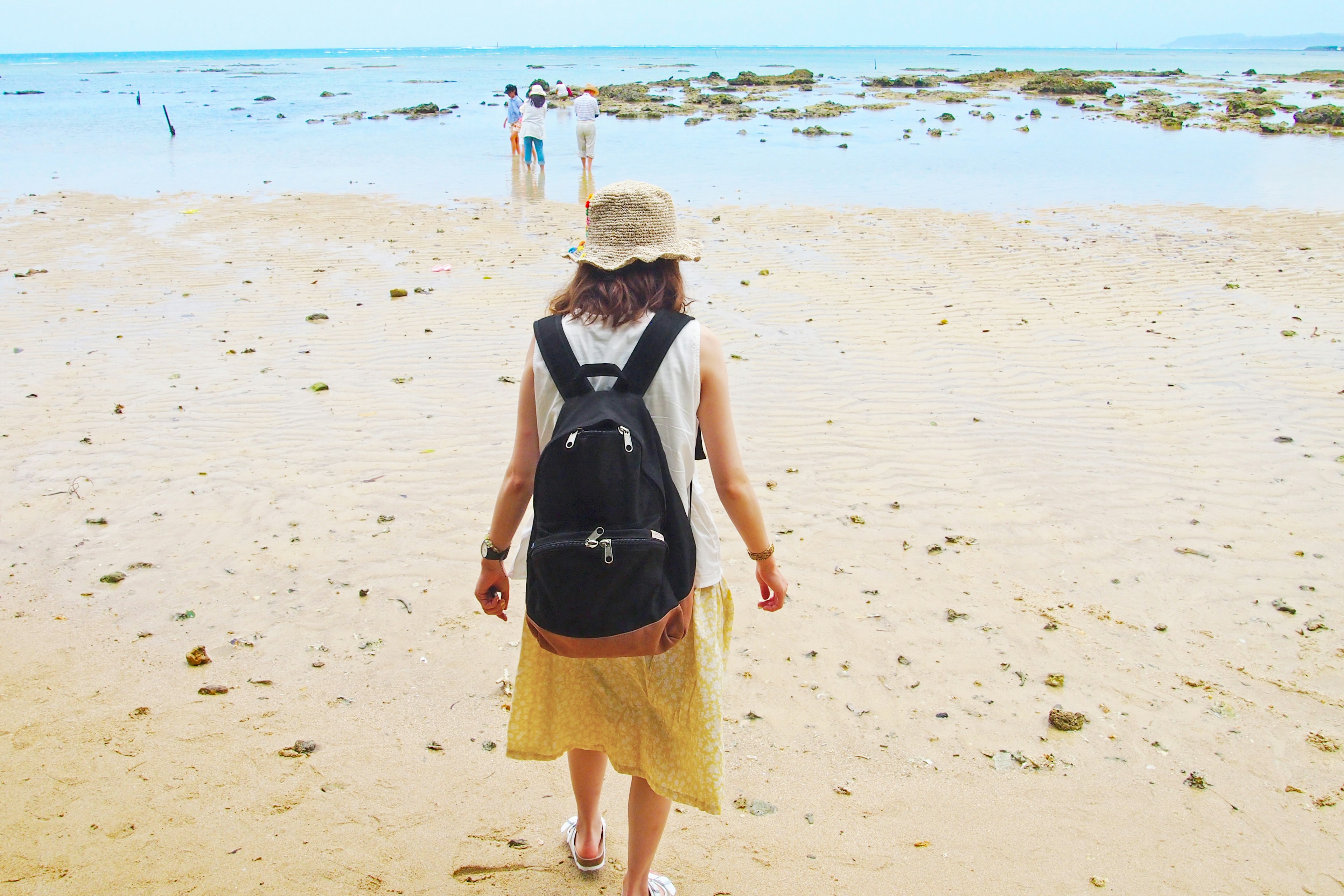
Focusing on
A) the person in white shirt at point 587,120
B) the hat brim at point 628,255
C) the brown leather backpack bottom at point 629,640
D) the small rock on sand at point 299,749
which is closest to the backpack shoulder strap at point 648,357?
the hat brim at point 628,255

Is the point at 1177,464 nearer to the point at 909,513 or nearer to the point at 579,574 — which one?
the point at 909,513

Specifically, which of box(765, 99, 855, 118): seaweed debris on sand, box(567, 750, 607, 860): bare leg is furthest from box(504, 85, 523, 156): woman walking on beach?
box(567, 750, 607, 860): bare leg

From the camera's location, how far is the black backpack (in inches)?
68.0

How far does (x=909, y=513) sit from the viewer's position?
4.73 meters

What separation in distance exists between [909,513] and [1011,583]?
748 millimetres

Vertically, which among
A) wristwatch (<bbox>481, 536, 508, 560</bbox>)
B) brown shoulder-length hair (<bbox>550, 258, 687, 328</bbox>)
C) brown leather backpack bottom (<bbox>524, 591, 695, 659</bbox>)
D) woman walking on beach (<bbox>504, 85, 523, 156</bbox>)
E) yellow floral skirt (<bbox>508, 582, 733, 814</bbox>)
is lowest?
yellow floral skirt (<bbox>508, 582, 733, 814</bbox>)

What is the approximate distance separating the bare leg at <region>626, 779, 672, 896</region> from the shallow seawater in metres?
12.5

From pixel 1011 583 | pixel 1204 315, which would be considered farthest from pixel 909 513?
pixel 1204 315

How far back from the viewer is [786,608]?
389 centimetres

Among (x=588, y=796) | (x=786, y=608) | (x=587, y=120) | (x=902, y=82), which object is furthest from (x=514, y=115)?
(x=902, y=82)

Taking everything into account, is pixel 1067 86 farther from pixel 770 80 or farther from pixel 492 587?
pixel 492 587

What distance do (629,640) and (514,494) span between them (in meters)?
0.49

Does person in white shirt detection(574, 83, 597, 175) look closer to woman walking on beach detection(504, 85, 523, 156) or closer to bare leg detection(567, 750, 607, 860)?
woman walking on beach detection(504, 85, 523, 156)

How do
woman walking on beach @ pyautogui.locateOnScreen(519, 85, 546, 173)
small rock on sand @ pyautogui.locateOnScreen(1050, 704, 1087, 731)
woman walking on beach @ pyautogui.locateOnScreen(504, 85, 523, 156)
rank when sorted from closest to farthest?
1. small rock on sand @ pyautogui.locateOnScreen(1050, 704, 1087, 731)
2. woman walking on beach @ pyautogui.locateOnScreen(519, 85, 546, 173)
3. woman walking on beach @ pyautogui.locateOnScreen(504, 85, 523, 156)
